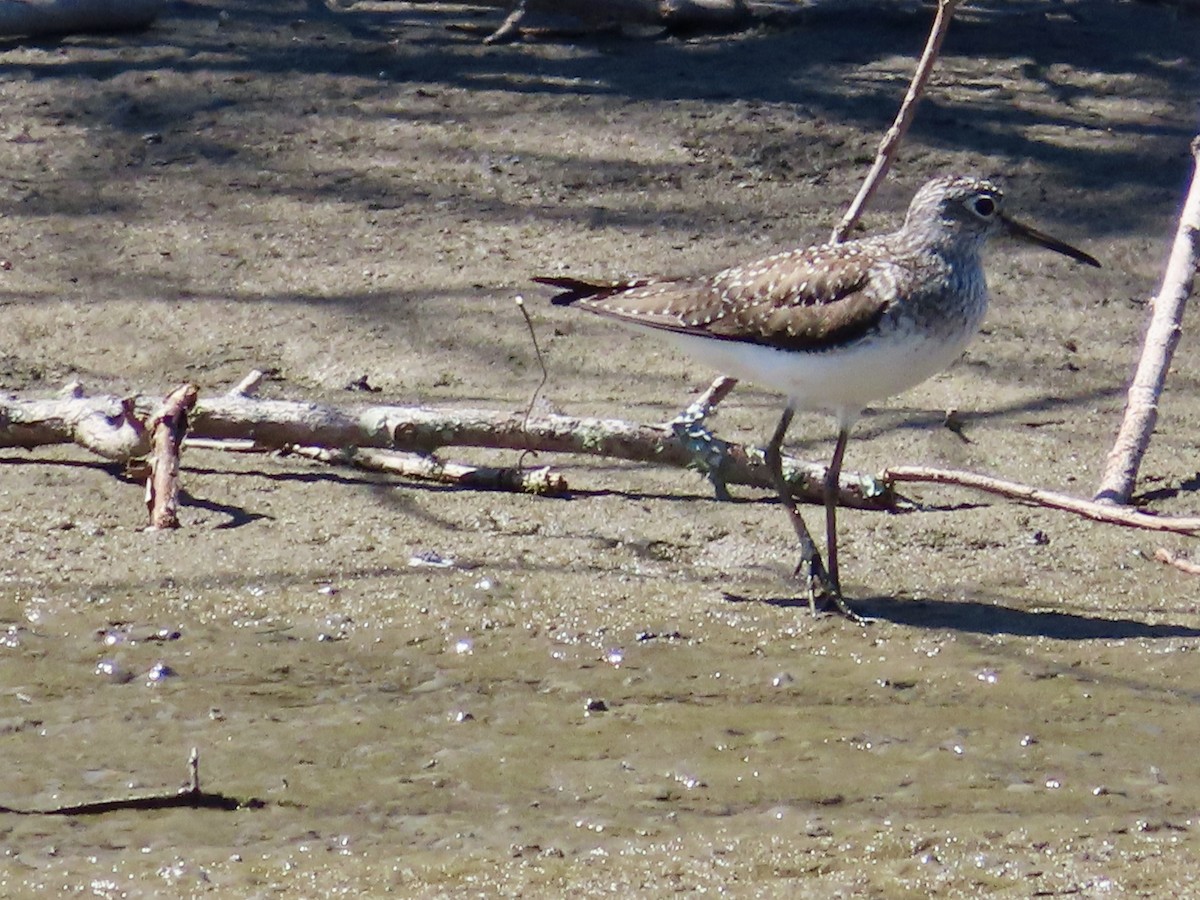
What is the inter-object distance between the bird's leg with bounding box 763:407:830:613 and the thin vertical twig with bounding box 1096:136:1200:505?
3.16 feet

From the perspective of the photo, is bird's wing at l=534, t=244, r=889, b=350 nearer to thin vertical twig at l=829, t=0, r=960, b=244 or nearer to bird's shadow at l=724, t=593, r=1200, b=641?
thin vertical twig at l=829, t=0, r=960, b=244

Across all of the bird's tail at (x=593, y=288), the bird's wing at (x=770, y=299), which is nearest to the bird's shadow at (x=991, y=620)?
the bird's wing at (x=770, y=299)

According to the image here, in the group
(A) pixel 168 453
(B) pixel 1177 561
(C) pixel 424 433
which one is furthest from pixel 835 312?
(A) pixel 168 453

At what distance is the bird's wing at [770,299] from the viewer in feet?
17.2

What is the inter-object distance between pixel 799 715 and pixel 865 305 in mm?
1315

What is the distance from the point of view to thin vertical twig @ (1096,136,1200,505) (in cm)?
579

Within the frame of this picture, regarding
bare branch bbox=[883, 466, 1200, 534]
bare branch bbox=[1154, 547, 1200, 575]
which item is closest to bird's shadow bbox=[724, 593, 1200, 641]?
bare branch bbox=[883, 466, 1200, 534]

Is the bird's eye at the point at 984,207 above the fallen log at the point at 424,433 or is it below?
above

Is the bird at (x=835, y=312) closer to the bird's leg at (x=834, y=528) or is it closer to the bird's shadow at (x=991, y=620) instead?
the bird's leg at (x=834, y=528)

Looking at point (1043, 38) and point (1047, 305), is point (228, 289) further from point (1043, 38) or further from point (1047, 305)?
point (1043, 38)

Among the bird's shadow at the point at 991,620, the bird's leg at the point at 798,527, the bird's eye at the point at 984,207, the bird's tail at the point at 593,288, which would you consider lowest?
the bird's shadow at the point at 991,620

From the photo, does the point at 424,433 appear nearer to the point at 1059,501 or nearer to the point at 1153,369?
the point at 1059,501

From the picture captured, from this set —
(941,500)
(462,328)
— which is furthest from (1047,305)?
(462,328)

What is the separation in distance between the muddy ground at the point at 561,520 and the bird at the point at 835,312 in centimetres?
57
